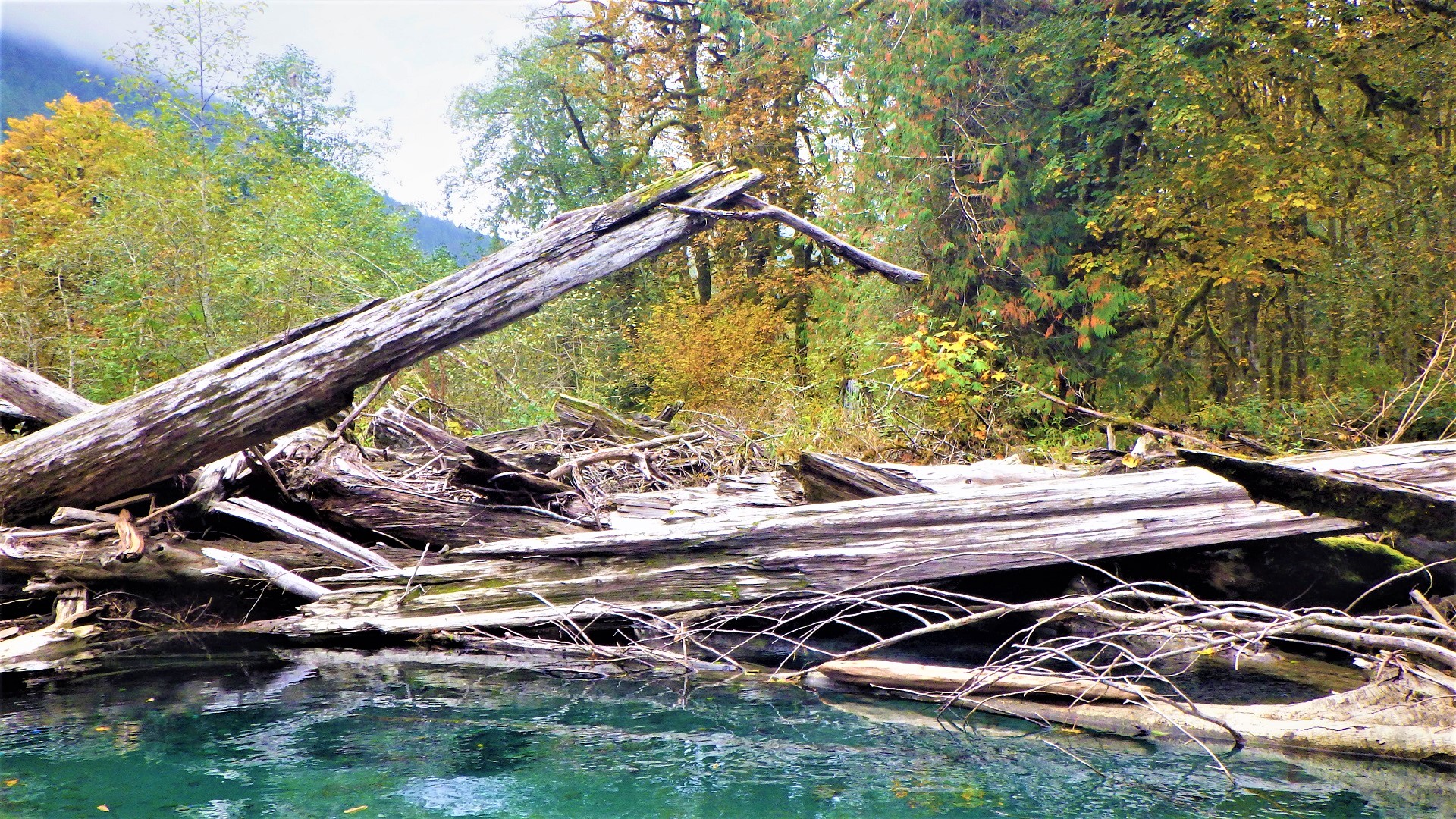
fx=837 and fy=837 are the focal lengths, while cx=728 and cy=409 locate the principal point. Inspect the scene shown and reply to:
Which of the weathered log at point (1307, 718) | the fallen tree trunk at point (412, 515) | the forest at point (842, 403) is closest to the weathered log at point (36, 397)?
the forest at point (842, 403)

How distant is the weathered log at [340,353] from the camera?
4.16m

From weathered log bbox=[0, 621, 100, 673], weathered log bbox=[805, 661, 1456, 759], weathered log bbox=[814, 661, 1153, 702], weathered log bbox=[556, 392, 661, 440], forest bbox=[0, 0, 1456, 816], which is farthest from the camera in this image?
weathered log bbox=[556, 392, 661, 440]

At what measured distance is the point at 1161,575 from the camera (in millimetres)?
4188

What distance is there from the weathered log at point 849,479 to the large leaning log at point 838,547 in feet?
1.86

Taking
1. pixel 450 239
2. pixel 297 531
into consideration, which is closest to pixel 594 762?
pixel 297 531

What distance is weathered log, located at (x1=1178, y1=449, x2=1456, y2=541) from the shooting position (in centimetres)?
326

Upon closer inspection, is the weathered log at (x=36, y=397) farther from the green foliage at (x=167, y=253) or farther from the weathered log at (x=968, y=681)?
the green foliage at (x=167, y=253)

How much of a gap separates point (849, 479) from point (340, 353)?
2.81m

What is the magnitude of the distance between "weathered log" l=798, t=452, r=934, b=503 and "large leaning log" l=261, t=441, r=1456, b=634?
0.57 m

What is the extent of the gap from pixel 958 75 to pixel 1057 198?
1723 millimetres

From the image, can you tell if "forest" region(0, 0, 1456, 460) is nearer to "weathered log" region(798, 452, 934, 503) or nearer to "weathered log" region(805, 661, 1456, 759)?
"weathered log" region(798, 452, 934, 503)

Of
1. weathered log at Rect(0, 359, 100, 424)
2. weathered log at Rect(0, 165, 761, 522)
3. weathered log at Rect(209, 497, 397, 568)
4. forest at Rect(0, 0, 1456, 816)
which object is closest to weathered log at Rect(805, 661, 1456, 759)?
forest at Rect(0, 0, 1456, 816)

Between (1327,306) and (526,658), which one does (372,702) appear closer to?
(526,658)

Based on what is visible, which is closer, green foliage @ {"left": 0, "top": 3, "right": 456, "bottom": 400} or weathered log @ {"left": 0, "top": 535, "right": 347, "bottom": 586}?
weathered log @ {"left": 0, "top": 535, "right": 347, "bottom": 586}
